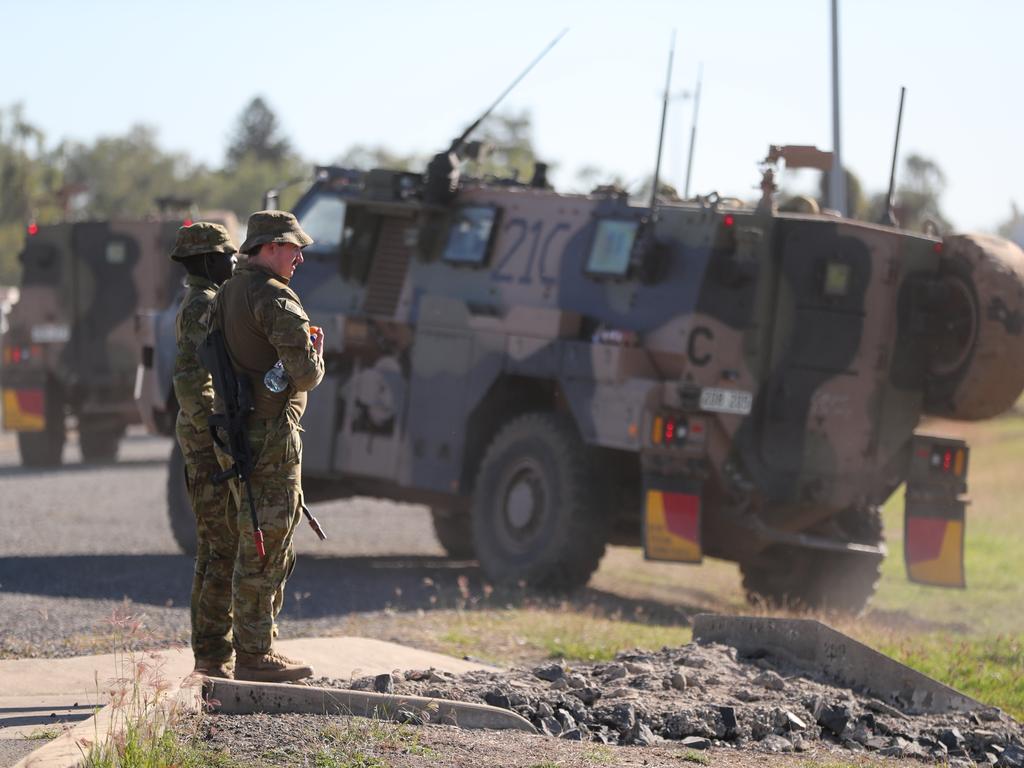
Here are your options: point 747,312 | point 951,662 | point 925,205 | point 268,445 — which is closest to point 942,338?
point 747,312

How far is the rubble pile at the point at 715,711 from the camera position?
23.9 ft

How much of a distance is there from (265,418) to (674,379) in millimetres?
5105

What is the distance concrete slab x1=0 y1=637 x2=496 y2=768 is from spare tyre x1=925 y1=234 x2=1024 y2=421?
4321 mm

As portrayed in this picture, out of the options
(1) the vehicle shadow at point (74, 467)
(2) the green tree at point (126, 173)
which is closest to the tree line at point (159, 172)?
(2) the green tree at point (126, 173)

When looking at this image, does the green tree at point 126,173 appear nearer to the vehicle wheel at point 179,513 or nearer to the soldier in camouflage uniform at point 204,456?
the vehicle wheel at point 179,513

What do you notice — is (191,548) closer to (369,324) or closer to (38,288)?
(369,324)

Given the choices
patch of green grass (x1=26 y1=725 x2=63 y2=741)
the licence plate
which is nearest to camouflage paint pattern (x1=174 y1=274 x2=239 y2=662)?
patch of green grass (x1=26 y1=725 x2=63 y2=741)

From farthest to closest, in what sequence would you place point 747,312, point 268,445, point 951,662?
point 747,312 < point 951,662 < point 268,445

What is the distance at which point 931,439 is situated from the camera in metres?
12.4

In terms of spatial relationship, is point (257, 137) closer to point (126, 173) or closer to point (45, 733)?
point (126, 173)

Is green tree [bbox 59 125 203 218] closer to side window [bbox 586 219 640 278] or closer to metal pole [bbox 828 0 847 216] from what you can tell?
metal pole [bbox 828 0 847 216]

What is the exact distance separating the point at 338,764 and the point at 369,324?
743 cm

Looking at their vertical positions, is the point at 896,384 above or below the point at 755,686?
above

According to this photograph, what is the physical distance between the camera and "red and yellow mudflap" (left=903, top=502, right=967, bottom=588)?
12.3 m
